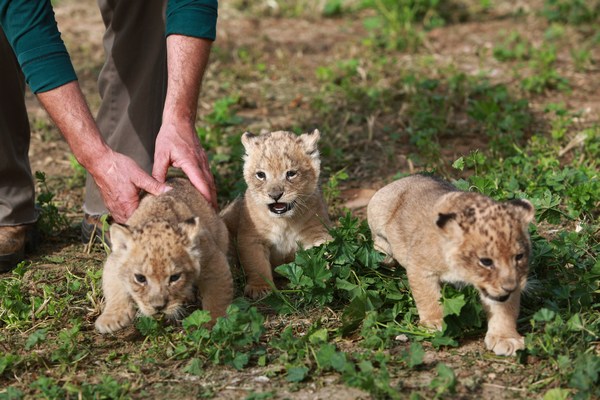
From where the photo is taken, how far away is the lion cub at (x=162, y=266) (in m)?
5.00

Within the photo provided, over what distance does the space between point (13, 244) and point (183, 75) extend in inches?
80.3

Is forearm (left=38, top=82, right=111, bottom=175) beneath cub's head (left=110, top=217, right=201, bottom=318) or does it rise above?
above

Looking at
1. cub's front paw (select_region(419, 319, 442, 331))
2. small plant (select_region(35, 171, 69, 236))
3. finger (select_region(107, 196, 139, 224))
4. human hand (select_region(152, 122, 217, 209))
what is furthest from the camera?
small plant (select_region(35, 171, 69, 236))

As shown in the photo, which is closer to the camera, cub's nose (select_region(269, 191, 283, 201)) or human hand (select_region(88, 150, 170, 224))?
human hand (select_region(88, 150, 170, 224))

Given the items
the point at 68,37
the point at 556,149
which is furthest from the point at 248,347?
the point at 68,37

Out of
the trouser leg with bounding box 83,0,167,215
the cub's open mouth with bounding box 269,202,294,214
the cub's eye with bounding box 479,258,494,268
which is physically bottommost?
the cub's open mouth with bounding box 269,202,294,214

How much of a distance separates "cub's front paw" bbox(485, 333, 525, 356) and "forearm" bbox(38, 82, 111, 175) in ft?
9.91

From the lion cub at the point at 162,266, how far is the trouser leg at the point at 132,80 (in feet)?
4.88

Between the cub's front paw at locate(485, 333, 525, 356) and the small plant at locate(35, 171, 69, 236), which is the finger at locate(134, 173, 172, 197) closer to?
the small plant at locate(35, 171, 69, 236)

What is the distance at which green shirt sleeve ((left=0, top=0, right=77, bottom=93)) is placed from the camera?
5.79m

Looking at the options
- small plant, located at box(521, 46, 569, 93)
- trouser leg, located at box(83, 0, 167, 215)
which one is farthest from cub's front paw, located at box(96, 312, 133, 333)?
small plant, located at box(521, 46, 569, 93)

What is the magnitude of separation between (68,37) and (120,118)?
655 cm

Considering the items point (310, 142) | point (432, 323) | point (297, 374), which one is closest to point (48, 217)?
point (310, 142)

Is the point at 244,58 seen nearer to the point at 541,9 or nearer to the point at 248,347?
the point at 541,9
